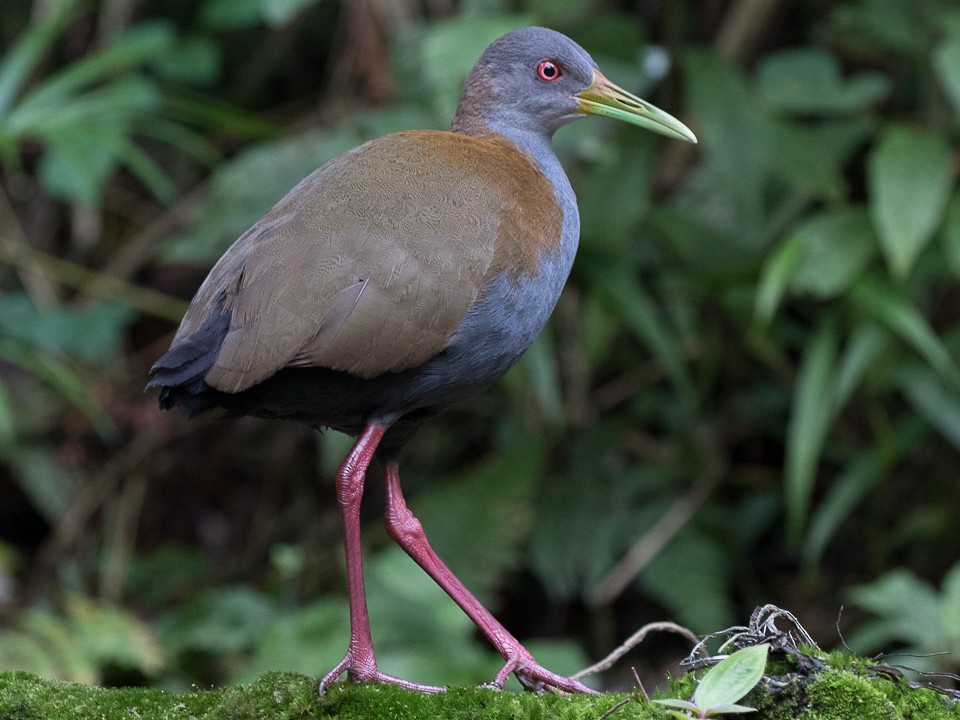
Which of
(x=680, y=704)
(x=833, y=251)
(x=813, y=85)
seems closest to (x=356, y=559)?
(x=680, y=704)

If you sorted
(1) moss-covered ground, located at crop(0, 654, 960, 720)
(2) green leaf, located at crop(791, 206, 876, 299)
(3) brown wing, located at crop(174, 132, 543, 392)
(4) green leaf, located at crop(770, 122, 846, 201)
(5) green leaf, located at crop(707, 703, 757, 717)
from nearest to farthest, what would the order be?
(5) green leaf, located at crop(707, 703, 757, 717), (1) moss-covered ground, located at crop(0, 654, 960, 720), (3) brown wing, located at crop(174, 132, 543, 392), (2) green leaf, located at crop(791, 206, 876, 299), (4) green leaf, located at crop(770, 122, 846, 201)

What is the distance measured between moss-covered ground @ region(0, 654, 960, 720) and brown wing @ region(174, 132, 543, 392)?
63 cm

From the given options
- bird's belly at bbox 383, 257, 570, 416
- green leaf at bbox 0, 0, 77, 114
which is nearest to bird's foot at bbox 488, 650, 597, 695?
bird's belly at bbox 383, 257, 570, 416

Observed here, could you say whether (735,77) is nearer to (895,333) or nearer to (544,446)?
(895,333)

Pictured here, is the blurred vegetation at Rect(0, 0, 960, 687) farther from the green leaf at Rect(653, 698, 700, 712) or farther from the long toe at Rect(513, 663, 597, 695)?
the green leaf at Rect(653, 698, 700, 712)

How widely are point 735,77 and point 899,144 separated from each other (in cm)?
71

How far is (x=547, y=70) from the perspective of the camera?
340 cm

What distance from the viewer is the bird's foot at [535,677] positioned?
8.93ft

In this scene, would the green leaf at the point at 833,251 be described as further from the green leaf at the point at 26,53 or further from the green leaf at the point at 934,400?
the green leaf at the point at 26,53

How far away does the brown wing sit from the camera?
248cm

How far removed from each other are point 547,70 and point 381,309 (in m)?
1.21

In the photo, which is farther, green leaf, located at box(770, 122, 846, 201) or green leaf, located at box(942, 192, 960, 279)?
green leaf, located at box(770, 122, 846, 201)

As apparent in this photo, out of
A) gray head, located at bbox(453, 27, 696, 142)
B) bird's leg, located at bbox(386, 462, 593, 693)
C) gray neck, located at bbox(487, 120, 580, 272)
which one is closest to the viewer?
bird's leg, located at bbox(386, 462, 593, 693)

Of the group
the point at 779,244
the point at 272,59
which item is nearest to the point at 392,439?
the point at 779,244
